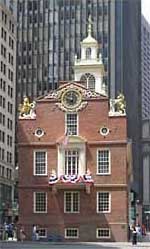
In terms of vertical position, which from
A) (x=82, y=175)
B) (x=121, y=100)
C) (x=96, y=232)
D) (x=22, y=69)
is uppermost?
(x=22, y=69)

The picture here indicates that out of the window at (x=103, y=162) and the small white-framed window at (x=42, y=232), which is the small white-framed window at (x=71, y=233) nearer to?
the small white-framed window at (x=42, y=232)

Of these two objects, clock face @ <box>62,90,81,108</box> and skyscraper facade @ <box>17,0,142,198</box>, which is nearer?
clock face @ <box>62,90,81,108</box>

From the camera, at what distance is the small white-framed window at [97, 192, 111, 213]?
222ft

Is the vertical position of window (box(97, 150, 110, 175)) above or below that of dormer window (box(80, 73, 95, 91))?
below

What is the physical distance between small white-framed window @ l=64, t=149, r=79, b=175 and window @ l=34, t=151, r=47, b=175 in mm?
2161

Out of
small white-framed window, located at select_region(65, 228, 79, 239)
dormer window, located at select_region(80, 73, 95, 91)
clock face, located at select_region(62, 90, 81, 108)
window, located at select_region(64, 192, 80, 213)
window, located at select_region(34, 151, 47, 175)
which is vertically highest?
dormer window, located at select_region(80, 73, 95, 91)

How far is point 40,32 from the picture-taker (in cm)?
14650

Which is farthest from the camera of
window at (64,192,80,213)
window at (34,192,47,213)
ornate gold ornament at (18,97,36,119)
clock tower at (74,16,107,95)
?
clock tower at (74,16,107,95)

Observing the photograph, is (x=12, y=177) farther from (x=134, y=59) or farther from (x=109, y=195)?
(x=134, y=59)

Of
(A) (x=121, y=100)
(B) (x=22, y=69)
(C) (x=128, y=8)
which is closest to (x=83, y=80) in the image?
(A) (x=121, y=100)

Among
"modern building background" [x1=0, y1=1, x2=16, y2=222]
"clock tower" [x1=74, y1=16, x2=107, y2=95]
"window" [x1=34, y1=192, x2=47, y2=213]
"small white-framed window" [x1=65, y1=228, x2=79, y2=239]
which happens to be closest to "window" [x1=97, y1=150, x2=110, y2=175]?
"window" [x1=34, y1=192, x2=47, y2=213]

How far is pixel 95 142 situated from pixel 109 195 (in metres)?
5.35

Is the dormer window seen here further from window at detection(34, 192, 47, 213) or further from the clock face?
window at detection(34, 192, 47, 213)

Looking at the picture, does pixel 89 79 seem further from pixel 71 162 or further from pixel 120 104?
pixel 71 162
